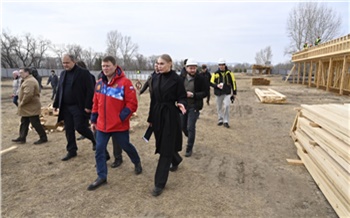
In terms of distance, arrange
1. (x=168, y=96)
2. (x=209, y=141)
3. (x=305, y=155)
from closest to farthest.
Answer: (x=168, y=96), (x=305, y=155), (x=209, y=141)

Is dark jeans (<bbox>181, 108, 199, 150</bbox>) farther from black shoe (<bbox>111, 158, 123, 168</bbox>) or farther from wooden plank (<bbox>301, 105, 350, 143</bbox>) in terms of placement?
wooden plank (<bbox>301, 105, 350, 143</bbox>)

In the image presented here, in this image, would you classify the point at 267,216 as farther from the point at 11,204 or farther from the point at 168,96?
the point at 11,204

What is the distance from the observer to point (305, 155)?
4.71 m

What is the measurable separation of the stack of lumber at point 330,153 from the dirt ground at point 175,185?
22 centimetres

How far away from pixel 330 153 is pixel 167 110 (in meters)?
2.41

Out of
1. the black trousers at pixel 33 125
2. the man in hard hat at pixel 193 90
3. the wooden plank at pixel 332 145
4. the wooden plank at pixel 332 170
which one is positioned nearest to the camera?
the wooden plank at pixel 332 170

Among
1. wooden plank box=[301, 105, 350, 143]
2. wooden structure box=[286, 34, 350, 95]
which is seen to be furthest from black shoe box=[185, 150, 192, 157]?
wooden structure box=[286, 34, 350, 95]

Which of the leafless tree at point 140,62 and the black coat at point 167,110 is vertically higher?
the leafless tree at point 140,62

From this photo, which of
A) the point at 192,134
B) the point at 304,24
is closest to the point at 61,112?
the point at 192,134

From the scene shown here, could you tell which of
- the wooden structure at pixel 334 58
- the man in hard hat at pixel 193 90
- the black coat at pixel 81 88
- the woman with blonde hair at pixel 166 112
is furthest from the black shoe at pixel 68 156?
the wooden structure at pixel 334 58

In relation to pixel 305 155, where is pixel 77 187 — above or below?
below

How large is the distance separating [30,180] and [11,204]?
0.78 metres

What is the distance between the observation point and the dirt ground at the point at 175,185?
3.28m

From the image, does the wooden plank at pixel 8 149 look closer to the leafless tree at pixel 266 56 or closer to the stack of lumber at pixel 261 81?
the stack of lumber at pixel 261 81
